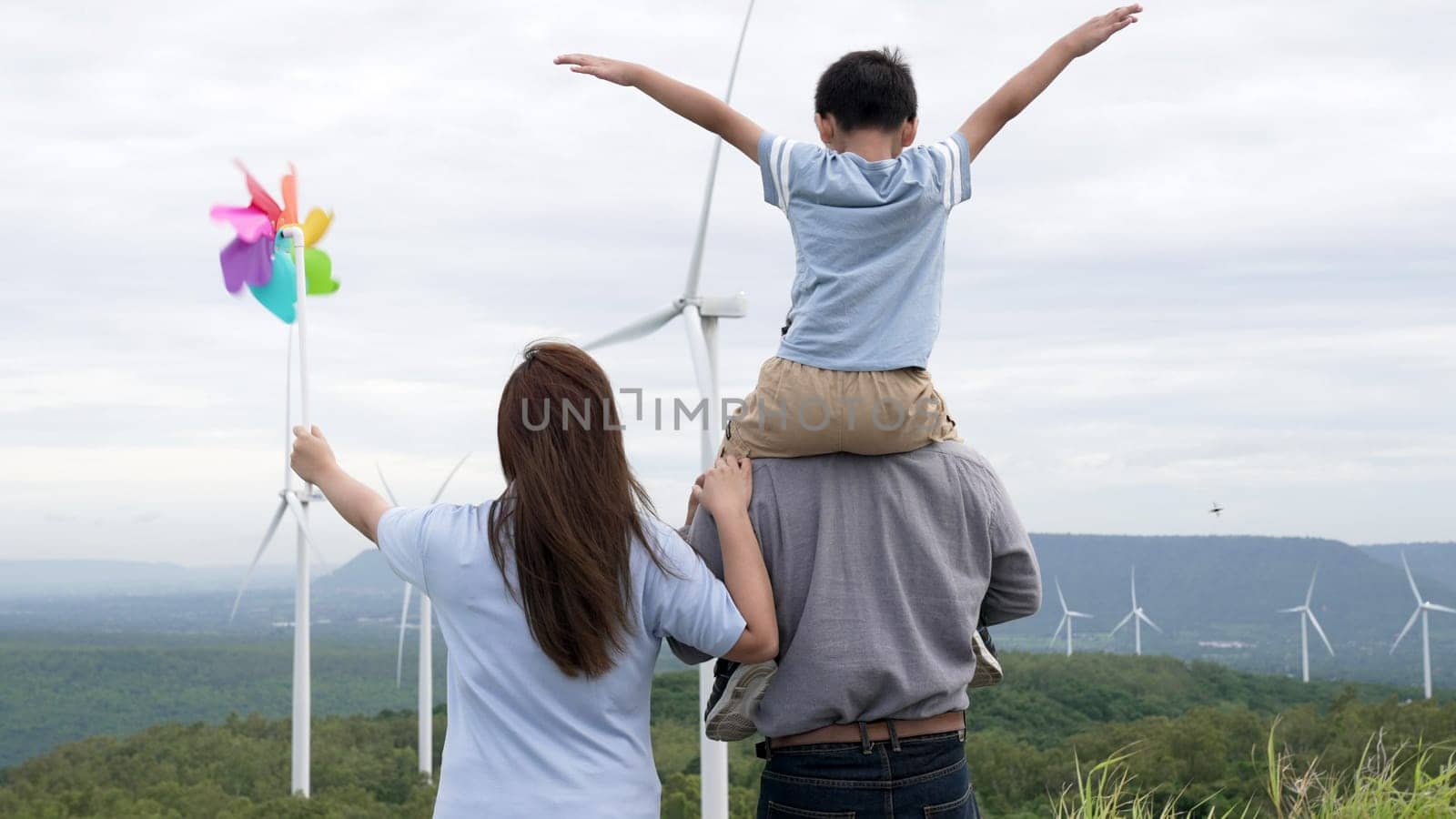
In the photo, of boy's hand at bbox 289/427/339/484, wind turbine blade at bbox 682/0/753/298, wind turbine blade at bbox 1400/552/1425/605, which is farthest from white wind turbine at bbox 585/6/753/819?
wind turbine blade at bbox 1400/552/1425/605

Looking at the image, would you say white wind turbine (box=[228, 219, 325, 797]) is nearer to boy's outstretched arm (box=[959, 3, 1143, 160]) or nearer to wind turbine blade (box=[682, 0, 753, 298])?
wind turbine blade (box=[682, 0, 753, 298])

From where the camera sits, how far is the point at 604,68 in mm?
4625

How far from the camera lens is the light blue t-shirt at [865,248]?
14.6 ft

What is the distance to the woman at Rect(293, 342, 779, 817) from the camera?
159 inches

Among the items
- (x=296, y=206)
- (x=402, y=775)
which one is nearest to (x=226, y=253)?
(x=296, y=206)

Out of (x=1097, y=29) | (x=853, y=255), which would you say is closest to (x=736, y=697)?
(x=853, y=255)

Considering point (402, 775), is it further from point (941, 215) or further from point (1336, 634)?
point (1336, 634)

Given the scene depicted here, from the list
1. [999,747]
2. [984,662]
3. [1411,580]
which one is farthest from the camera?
[999,747]

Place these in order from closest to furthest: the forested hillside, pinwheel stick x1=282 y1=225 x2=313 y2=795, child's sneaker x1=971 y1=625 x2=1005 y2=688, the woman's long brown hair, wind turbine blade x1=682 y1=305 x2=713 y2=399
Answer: the woman's long brown hair, child's sneaker x1=971 y1=625 x2=1005 y2=688, wind turbine blade x1=682 y1=305 x2=713 y2=399, pinwheel stick x1=282 y1=225 x2=313 y2=795, the forested hillside

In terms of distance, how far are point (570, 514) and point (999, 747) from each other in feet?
132

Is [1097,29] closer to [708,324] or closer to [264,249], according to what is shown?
[708,324]

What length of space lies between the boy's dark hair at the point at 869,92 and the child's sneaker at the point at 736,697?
1.75 m

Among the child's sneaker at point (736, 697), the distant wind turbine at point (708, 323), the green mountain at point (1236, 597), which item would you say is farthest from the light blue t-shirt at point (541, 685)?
the green mountain at point (1236, 597)

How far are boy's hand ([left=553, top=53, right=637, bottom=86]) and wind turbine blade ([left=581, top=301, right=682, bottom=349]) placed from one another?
10962 mm
